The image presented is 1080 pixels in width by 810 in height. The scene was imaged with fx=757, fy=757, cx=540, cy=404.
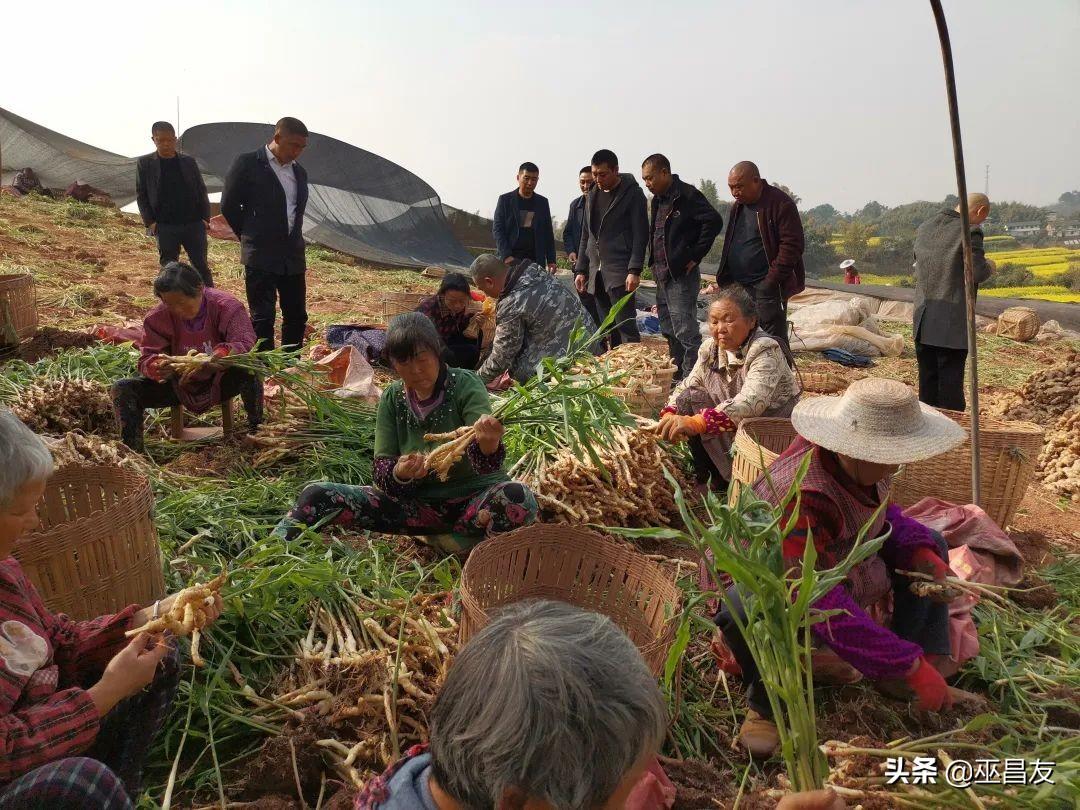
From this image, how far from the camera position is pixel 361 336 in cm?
A: 561

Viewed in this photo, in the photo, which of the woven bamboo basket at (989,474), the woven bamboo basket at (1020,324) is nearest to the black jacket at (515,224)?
the woven bamboo basket at (989,474)

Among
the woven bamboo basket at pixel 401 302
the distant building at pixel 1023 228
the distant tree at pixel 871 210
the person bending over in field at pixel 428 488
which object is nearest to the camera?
the person bending over in field at pixel 428 488

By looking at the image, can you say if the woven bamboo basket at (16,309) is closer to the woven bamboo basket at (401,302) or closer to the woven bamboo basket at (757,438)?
the woven bamboo basket at (401,302)

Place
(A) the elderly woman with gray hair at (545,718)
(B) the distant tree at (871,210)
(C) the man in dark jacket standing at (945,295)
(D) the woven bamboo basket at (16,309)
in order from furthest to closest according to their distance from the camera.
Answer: (B) the distant tree at (871,210)
(D) the woven bamboo basket at (16,309)
(C) the man in dark jacket standing at (945,295)
(A) the elderly woman with gray hair at (545,718)

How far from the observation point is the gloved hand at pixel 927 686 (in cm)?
194

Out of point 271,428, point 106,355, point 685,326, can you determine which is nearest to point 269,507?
point 271,428

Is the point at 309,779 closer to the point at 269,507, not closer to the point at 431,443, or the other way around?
the point at 431,443

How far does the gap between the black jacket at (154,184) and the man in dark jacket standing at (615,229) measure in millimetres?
3327

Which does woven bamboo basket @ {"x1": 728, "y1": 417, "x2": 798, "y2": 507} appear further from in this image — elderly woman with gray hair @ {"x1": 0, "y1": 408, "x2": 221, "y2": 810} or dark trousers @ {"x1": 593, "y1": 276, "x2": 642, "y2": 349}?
dark trousers @ {"x1": 593, "y1": 276, "x2": 642, "y2": 349}

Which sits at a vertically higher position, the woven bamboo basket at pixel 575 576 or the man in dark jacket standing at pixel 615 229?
the man in dark jacket standing at pixel 615 229

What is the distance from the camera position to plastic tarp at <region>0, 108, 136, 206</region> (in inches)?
518

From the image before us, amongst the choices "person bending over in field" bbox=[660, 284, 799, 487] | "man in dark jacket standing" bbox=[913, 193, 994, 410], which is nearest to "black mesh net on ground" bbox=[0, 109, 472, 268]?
"man in dark jacket standing" bbox=[913, 193, 994, 410]

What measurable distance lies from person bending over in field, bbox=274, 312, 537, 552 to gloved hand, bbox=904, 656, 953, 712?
137 centimetres

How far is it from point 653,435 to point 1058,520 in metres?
2.25
